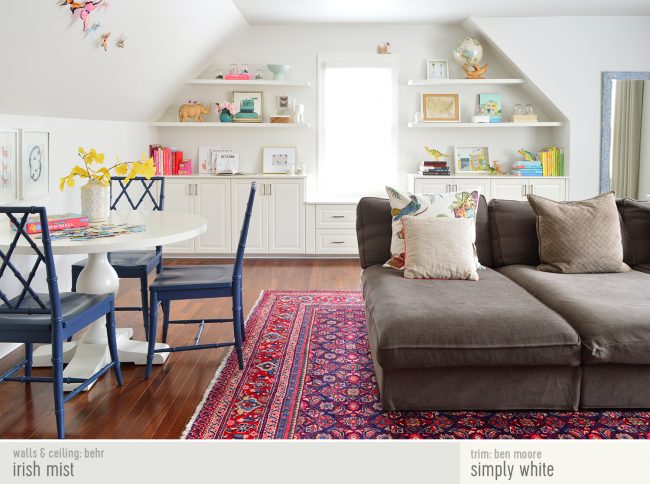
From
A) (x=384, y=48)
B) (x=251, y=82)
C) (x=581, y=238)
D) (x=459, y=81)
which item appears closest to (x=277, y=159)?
(x=251, y=82)

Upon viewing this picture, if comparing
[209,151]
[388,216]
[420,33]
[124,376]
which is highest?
[420,33]

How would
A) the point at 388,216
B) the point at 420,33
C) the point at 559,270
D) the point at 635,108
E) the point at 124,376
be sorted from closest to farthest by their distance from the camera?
the point at 124,376 → the point at 559,270 → the point at 388,216 → the point at 635,108 → the point at 420,33

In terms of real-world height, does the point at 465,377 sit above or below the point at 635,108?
below

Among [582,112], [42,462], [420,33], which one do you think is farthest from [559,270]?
[420,33]

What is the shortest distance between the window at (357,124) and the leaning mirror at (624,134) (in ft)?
6.55

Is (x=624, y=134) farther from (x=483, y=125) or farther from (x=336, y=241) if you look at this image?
(x=336, y=241)

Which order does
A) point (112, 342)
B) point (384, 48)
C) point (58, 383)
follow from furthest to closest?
point (384, 48) → point (112, 342) → point (58, 383)

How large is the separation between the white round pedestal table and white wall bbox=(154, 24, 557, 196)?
10.8 feet

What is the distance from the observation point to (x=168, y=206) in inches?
263

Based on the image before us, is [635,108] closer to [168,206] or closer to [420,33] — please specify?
[420,33]

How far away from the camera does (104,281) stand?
3.48m

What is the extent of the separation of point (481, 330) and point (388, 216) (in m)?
1.31

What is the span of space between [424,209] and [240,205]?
127 inches

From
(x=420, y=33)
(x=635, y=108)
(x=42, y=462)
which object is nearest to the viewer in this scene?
(x=42, y=462)
